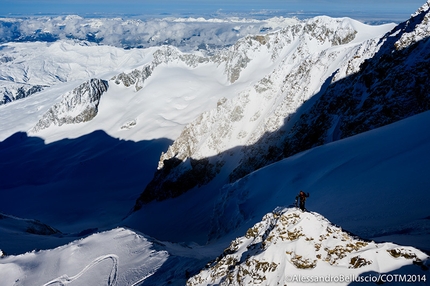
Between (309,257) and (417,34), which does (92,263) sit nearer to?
(309,257)


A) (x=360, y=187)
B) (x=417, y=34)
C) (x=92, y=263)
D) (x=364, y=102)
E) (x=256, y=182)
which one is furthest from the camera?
(x=364, y=102)

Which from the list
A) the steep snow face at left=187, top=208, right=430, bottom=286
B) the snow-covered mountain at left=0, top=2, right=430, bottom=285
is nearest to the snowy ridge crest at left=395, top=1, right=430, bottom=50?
the snow-covered mountain at left=0, top=2, right=430, bottom=285

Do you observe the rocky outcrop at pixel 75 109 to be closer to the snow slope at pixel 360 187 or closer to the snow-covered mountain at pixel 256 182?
the snow-covered mountain at pixel 256 182

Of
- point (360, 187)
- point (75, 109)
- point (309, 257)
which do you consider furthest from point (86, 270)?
point (75, 109)

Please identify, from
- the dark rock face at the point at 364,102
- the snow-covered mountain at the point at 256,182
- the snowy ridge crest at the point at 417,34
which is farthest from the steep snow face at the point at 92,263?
the snowy ridge crest at the point at 417,34

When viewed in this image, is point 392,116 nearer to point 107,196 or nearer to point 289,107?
point 289,107

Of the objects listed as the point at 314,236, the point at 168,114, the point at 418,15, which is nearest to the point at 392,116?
the point at 418,15
